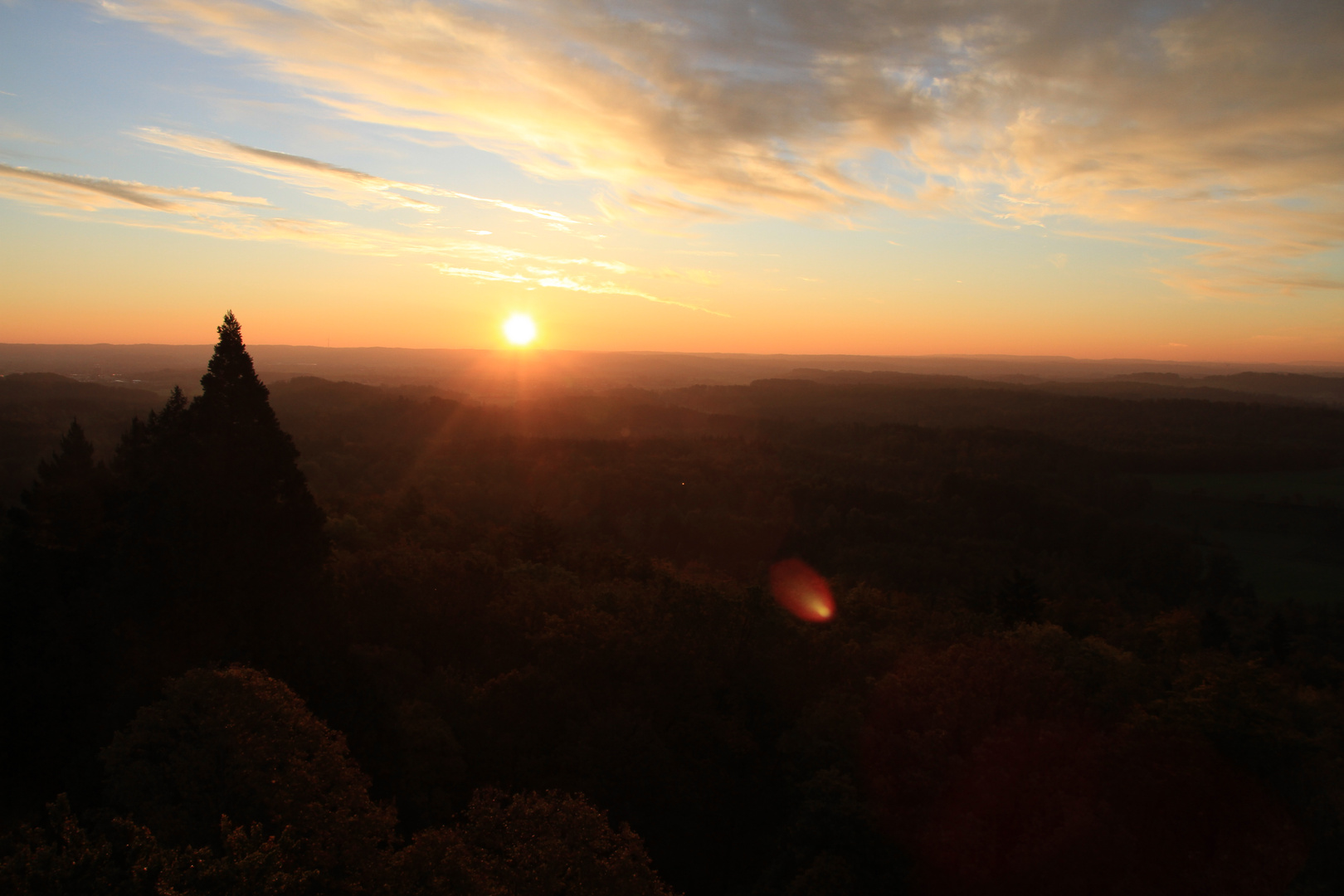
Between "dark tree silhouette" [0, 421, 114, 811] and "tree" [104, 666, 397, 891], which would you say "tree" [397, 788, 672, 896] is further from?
"dark tree silhouette" [0, 421, 114, 811]

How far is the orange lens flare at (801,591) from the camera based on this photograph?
120ft

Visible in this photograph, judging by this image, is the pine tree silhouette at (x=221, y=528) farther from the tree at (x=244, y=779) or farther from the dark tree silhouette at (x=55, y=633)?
the tree at (x=244, y=779)

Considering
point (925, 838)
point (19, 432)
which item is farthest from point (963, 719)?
point (19, 432)

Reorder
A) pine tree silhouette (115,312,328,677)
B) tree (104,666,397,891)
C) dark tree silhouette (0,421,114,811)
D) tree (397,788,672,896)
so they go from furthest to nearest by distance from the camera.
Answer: pine tree silhouette (115,312,328,677) → dark tree silhouette (0,421,114,811) → tree (104,666,397,891) → tree (397,788,672,896)

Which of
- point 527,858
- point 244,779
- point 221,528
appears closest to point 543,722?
point 244,779

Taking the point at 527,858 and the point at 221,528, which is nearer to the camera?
the point at 527,858

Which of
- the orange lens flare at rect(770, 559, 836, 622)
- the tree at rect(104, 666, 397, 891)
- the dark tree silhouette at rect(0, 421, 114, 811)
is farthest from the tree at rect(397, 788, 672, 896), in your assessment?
the orange lens flare at rect(770, 559, 836, 622)

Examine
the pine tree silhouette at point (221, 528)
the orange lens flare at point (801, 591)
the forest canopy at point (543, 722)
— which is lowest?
the orange lens flare at point (801, 591)

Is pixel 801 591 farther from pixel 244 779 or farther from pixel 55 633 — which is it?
pixel 244 779

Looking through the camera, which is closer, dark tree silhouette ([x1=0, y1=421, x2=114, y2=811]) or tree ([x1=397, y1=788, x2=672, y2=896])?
tree ([x1=397, y1=788, x2=672, y2=896])

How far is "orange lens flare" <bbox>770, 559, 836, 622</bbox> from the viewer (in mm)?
36625

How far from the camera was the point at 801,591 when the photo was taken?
160ft

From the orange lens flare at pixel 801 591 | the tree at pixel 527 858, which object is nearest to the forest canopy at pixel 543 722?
the tree at pixel 527 858

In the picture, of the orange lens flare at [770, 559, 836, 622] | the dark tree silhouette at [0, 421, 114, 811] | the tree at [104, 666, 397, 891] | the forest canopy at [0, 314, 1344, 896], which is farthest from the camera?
the orange lens flare at [770, 559, 836, 622]
